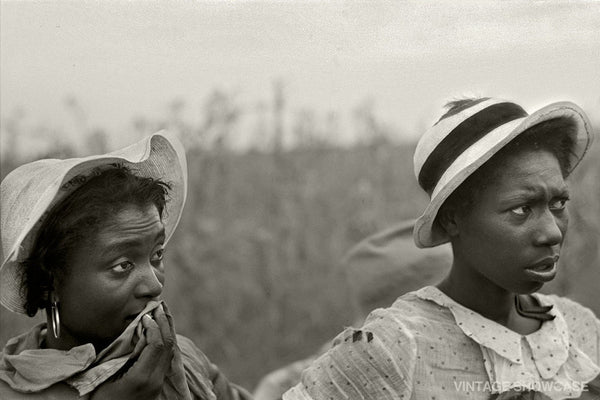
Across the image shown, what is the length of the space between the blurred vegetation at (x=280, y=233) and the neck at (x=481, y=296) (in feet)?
7.95

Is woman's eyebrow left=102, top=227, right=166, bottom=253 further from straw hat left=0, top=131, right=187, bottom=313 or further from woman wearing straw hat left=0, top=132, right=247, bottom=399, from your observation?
straw hat left=0, top=131, right=187, bottom=313

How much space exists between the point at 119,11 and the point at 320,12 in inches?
29.4

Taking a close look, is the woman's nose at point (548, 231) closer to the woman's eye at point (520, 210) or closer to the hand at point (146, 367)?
the woman's eye at point (520, 210)

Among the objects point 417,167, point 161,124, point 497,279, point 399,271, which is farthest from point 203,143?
point 497,279

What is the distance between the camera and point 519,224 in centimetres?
276

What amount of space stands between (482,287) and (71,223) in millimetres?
1309

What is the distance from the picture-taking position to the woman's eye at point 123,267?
8.46 feet

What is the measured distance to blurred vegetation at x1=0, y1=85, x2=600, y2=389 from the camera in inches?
221

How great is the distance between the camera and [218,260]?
18.9 ft

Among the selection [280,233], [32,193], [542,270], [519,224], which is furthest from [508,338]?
[280,233]

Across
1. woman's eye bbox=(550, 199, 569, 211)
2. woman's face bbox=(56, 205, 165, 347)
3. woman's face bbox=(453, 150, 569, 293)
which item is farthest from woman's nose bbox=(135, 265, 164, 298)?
woman's eye bbox=(550, 199, 569, 211)

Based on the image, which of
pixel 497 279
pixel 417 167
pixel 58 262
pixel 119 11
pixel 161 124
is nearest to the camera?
pixel 58 262

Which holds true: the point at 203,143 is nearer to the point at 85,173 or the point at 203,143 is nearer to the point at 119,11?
the point at 119,11

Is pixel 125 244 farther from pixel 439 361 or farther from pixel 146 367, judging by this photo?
pixel 439 361
